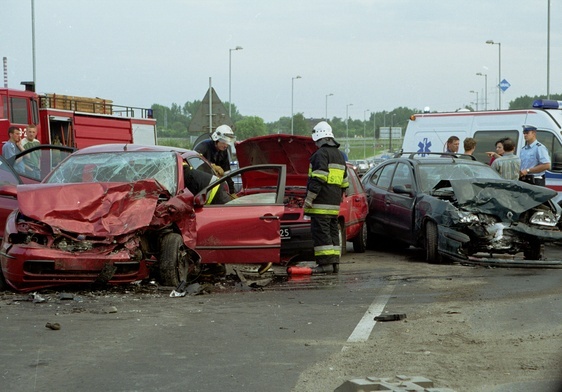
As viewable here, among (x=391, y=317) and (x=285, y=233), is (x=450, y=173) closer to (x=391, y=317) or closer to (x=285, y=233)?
(x=285, y=233)

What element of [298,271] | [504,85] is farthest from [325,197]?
[504,85]

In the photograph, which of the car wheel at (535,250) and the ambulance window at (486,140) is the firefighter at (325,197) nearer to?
the car wheel at (535,250)

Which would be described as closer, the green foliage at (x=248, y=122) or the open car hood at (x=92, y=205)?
the open car hood at (x=92, y=205)

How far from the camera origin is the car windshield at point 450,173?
1448cm

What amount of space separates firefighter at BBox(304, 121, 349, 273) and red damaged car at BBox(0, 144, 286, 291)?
0.85 meters

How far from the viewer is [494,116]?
19875 mm

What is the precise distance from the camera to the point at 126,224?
991 cm

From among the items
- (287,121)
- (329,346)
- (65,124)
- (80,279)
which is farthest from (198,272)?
(287,121)

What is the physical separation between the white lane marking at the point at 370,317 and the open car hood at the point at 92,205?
2519 mm

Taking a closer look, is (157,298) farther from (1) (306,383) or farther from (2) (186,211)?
(1) (306,383)

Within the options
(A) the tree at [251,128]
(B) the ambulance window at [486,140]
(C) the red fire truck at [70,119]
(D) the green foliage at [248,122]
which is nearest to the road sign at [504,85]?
(D) the green foliage at [248,122]

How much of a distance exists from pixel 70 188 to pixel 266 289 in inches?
95.2

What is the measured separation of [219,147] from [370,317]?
673 centimetres

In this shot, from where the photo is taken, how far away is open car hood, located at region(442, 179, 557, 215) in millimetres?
12969
